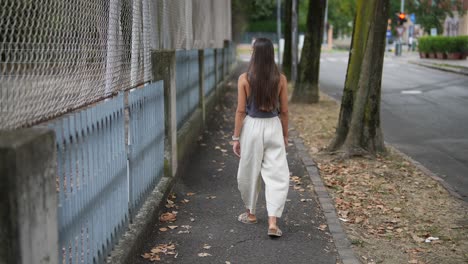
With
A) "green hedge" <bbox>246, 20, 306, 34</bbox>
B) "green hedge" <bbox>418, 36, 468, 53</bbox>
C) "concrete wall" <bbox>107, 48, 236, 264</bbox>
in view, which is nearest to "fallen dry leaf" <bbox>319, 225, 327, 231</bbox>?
"concrete wall" <bbox>107, 48, 236, 264</bbox>

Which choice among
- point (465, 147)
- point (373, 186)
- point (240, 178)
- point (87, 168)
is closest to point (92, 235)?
point (87, 168)

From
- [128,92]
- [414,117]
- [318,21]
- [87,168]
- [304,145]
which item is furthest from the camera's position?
[318,21]

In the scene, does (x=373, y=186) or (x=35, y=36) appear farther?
(x=373, y=186)

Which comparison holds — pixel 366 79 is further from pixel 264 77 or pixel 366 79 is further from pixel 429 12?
pixel 429 12

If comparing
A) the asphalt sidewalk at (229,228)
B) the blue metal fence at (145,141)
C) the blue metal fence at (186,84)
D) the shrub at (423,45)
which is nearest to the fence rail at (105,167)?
the blue metal fence at (145,141)

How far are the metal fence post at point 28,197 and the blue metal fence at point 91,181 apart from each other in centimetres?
27

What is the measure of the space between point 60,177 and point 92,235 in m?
0.77

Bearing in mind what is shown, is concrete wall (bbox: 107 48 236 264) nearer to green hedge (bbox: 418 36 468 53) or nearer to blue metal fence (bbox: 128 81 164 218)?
blue metal fence (bbox: 128 81 164 218)

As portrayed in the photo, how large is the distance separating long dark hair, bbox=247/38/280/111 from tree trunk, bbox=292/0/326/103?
1150cm

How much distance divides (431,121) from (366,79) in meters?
5.86

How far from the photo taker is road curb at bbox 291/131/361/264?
17.7ft

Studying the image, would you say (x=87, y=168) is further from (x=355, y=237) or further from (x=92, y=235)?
(x=355, y=237)

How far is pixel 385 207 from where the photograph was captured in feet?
22.8

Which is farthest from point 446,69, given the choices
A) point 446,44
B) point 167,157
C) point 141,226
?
point 141,226
